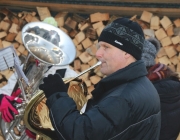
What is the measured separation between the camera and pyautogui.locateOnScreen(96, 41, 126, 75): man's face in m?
1.79

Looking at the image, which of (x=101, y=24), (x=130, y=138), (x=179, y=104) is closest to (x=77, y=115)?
(x=130, y=138)

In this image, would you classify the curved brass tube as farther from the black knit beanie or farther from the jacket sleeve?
the jacket sleeve

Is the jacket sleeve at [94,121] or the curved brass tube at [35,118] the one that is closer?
the jacket sleeve at [94,121]

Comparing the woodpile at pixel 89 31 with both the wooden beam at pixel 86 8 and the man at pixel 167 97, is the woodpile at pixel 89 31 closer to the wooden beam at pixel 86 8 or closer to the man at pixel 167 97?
the wooden beam at pixel 86 8

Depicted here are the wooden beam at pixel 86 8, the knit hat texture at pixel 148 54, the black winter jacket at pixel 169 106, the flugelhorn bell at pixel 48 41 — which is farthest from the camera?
the wooden beam at pixel 86 8

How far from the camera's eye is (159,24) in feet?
12.6

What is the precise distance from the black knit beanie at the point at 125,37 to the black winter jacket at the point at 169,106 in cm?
54

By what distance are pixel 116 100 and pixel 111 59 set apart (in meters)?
0.24

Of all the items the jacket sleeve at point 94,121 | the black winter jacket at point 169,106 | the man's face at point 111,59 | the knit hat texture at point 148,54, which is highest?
the man's face at point 111,59

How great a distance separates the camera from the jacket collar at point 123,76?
1.73 metres

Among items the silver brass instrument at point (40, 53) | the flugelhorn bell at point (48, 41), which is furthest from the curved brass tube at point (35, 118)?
the flugelhorn bell at point (48, 41)

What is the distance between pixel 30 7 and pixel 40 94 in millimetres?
2353

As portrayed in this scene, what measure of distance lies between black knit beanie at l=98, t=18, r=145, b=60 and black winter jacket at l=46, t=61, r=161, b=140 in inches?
2.6

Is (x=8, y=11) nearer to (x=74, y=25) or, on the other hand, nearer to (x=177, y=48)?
(x=74, y=25)
